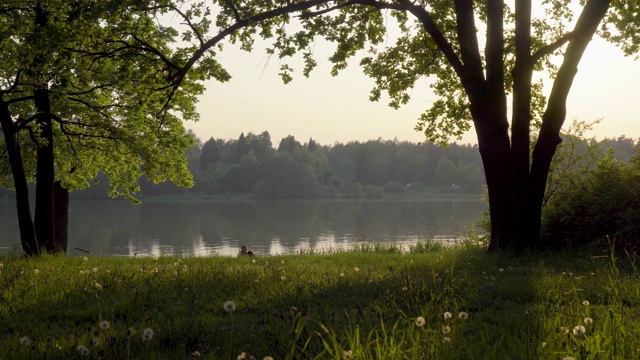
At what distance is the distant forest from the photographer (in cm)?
14325

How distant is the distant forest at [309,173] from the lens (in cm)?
14325

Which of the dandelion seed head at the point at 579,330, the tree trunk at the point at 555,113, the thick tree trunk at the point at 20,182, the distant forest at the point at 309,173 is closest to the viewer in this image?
the dandelion seed head at the point at 579,330

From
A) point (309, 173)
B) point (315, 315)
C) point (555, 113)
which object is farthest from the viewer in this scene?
point (309, 173)

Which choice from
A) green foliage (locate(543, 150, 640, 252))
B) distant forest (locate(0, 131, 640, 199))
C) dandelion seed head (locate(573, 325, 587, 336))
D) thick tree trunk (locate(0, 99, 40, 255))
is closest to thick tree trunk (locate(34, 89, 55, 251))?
thick tree trunk (locate(0, 99, 40, 255))

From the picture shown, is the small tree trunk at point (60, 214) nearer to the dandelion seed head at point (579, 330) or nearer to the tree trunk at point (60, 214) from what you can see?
A: the tree trunk at point (60, 214)

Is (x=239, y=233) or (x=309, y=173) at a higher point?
(x=309, y=173)

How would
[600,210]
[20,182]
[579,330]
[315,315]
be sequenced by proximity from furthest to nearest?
[20,182] < [600,210] < [315,315] < [579,330]

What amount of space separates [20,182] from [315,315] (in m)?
12.4

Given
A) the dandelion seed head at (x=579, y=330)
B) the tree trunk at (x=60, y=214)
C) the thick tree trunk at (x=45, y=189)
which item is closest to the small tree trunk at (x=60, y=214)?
the tree trunk at (x=60, y=214)

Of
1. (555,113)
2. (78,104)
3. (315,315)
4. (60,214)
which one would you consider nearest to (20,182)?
(78,104)

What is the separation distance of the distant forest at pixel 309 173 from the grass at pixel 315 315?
127 meters

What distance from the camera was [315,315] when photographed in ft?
19.1

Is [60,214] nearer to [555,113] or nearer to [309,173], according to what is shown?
[555,113]

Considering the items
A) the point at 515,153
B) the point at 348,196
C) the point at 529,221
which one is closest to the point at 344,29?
the point at 515,153
